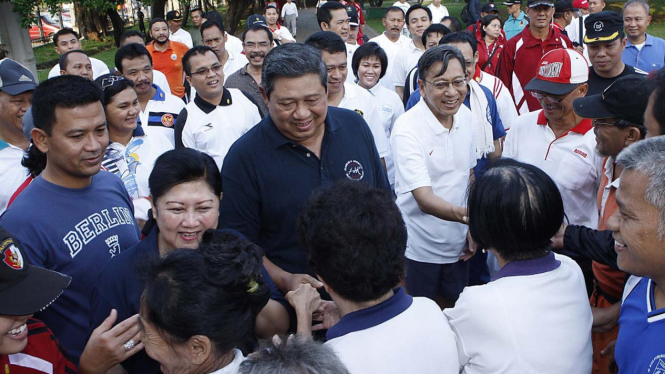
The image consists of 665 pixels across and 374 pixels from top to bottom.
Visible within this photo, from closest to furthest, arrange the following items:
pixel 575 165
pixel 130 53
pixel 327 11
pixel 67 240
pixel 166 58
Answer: pixel 67 240 < pixel 575 165 < pixel 130 53 < pixel 327 11 < pixel 166 58

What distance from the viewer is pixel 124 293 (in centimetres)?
224

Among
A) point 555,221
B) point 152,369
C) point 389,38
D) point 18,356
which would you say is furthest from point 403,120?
point 389,38

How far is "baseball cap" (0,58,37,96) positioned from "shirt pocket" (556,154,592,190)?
148 inches

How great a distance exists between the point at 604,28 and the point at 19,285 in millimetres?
5221

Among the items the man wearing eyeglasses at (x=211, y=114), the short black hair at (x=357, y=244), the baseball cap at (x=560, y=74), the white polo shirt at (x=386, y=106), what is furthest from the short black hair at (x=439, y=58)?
the short black hair at (x=357, y=244)

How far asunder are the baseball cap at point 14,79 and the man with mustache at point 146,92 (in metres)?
0.98

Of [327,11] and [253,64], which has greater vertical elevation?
[327,11]

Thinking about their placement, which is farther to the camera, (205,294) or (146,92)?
(146,92)

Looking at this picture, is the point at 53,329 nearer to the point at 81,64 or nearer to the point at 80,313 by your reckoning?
the point at 80,313

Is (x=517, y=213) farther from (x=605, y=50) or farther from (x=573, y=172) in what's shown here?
(x=605, y=50)

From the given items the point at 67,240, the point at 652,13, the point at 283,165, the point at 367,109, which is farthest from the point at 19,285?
the point at 652,13

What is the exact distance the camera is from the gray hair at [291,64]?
2.80 meters

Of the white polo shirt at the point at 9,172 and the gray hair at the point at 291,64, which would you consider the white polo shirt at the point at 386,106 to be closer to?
the gray hair at the point at 291,64

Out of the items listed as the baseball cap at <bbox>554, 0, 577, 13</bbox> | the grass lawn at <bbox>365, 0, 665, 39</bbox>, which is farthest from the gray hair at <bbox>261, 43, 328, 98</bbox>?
the grass lawn at <bbox>365, 0, 665, 39</bbox>
